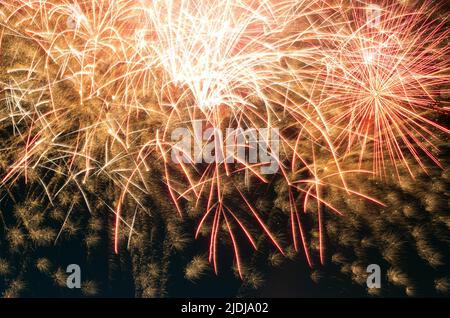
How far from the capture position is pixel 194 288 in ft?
11.9

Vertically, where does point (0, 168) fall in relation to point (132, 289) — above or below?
above

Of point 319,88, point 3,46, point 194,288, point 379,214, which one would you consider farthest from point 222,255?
point 3,46

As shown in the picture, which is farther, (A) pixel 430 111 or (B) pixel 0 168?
(B) pixel 0 168

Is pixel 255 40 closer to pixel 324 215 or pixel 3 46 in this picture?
pixel 324 215

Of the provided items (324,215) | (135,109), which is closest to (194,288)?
(324,215)

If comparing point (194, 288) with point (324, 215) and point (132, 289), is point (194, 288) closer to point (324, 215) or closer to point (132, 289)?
point (132, 289)

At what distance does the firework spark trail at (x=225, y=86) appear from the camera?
3.44 metres

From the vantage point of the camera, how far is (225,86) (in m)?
3.46

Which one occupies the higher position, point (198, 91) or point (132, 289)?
point (198, 91)

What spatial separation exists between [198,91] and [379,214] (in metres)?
1.50

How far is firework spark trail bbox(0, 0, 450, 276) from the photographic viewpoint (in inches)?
136
